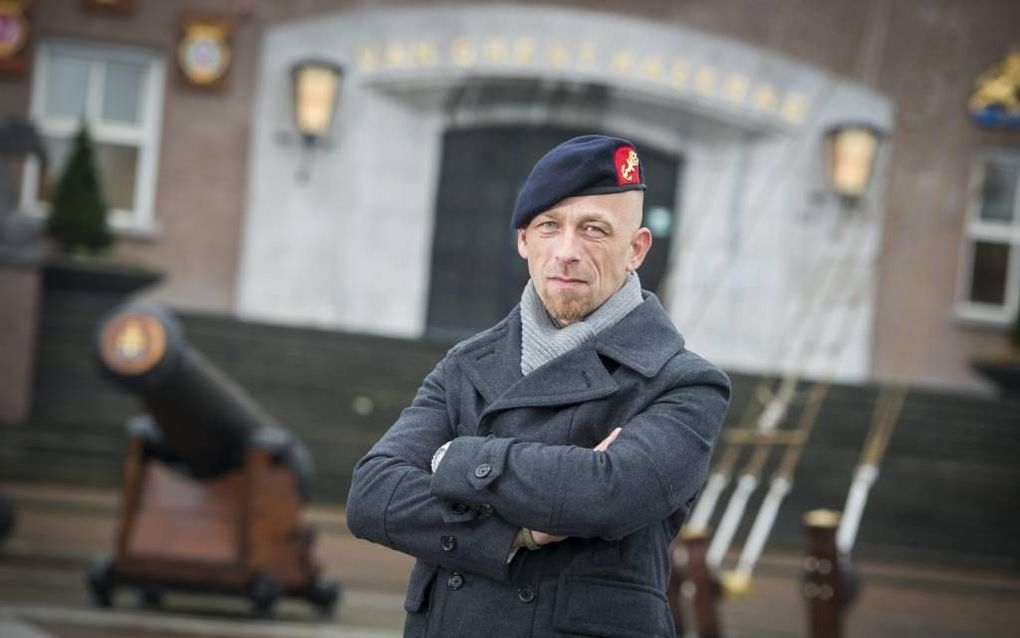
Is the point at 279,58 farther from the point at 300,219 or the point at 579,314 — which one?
the point at 579,314

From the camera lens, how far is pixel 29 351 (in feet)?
50.9

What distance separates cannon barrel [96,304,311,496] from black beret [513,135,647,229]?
5.51 m

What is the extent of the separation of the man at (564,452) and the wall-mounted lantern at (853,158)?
58.4ft

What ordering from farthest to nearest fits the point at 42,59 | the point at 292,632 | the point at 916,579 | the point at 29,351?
the point at 42,59 → the point at 29,351 → the point at 916,579 → the point at 292,632

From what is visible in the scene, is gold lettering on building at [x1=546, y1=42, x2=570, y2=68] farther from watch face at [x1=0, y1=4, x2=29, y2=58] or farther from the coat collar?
the coat collar

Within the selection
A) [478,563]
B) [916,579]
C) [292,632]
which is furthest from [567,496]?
[916,579]

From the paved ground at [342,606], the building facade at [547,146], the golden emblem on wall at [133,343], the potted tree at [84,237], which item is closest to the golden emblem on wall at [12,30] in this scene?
the building facade at [547,146]

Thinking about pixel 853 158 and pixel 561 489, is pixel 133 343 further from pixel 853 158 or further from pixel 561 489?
pixel 853 158

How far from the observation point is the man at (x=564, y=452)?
2885 mm

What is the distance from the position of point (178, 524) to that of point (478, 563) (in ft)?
20.4

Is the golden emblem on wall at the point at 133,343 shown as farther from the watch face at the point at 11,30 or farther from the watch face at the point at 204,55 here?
the watch face at the point at 11,30

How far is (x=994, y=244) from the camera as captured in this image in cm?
2183

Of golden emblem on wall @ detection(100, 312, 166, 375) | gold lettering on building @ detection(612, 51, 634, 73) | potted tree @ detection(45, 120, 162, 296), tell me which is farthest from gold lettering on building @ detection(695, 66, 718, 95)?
golden emblem on wall @ detection(100, 312, 166, 375)

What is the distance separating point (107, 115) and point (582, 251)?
716 inches
